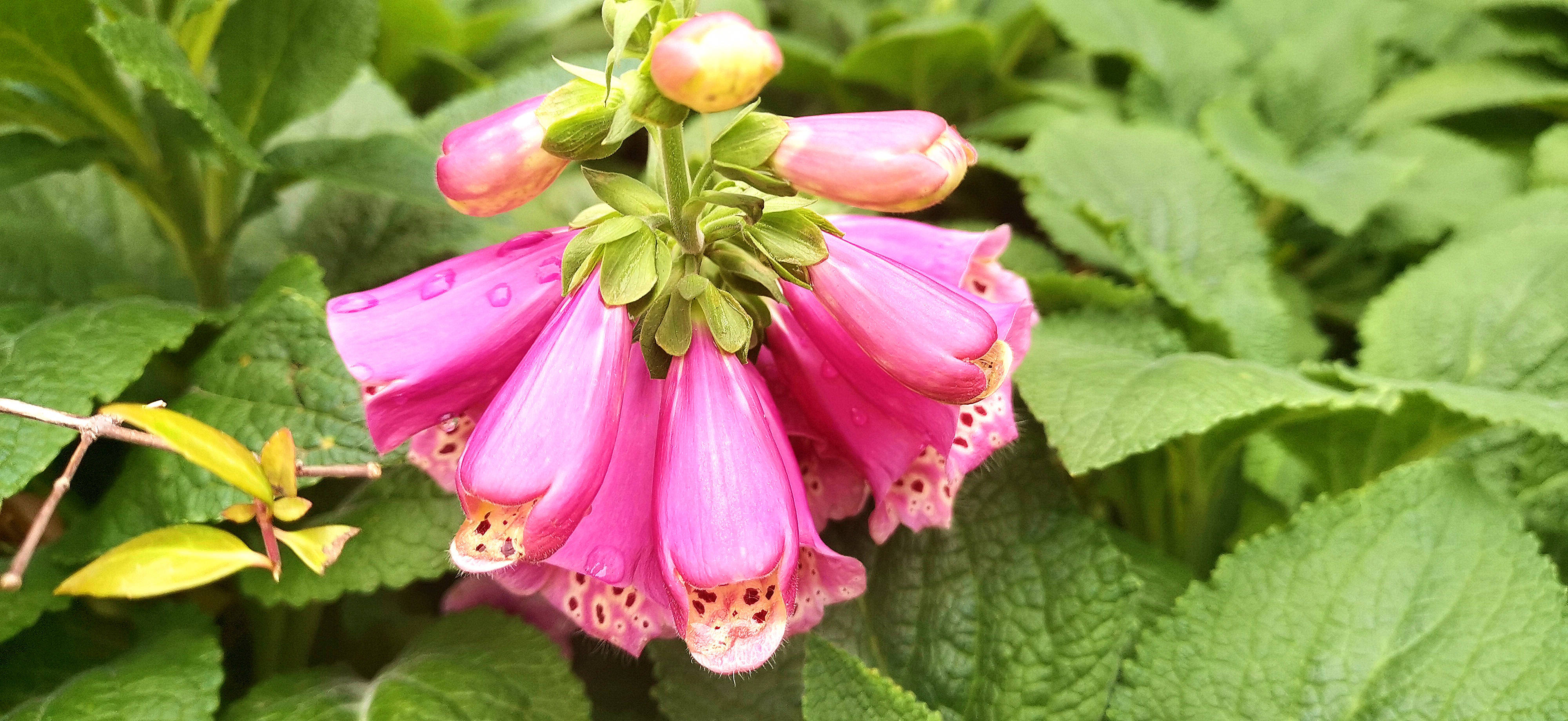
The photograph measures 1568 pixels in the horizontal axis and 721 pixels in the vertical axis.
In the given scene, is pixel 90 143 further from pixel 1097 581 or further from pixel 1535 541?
pixel 1535 541

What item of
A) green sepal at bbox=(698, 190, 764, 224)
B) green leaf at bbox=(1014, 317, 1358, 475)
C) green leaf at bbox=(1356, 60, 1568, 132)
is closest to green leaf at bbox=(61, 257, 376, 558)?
green sepal at bbox=(698, 190, 764, 224)

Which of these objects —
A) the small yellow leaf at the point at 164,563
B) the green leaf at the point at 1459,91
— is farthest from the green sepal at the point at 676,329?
the green leaf at the point at 1459,91

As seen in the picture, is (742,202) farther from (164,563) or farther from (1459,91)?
(1459,91)

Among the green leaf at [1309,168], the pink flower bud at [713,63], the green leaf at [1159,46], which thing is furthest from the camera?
the green leaf at [1159,46]

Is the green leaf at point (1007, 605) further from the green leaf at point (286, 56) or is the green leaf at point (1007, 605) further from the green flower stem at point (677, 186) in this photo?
the green leaf at point (286, 56)

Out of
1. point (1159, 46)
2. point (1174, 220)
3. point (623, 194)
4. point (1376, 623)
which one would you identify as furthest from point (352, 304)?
point (1159, 46)

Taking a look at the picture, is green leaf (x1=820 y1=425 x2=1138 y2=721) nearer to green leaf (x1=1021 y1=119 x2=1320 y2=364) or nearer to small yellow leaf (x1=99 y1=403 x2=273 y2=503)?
green leaf (x1=1021 y1=119 x2=1320 y2=364)

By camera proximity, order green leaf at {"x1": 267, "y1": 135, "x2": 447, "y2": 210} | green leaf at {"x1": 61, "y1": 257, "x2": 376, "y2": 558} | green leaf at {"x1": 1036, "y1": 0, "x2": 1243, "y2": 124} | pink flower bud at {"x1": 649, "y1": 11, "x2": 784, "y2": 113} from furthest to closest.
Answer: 1. green leaf at {"x1": 1036, "y1": 0, "x2": 1243, "y2": 124}
2. green leaf at {"x1": 267, "y1": 135, "x2": 447, "y2": 210}
3. green leaf at {"x1": 61, "y1": 257, "x2": 376, "y2": 558}
4. pink flower bud at {"x1": 649, "y1": 11, "x2": 784, "y2": 113}
